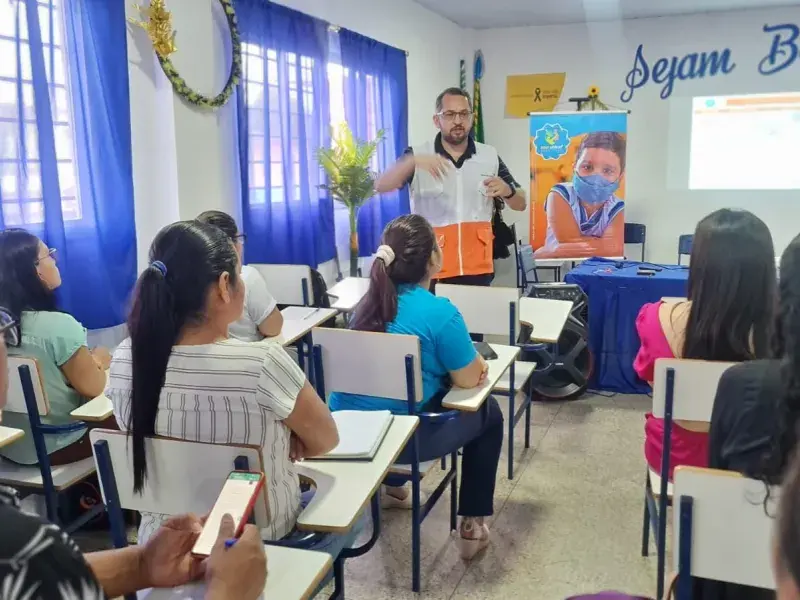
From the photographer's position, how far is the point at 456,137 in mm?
3662

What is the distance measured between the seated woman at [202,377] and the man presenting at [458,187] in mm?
2322

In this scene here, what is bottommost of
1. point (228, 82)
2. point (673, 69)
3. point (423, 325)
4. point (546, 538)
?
point (546, 538)

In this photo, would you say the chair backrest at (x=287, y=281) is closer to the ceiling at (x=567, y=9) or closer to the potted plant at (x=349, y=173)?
the potted plant at (x=349, y=173)

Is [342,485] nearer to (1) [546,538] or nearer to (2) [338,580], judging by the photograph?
(2) [338,580]

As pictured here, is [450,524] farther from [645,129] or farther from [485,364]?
[645,129]

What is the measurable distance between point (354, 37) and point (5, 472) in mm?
3678

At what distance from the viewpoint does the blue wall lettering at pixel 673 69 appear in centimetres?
648

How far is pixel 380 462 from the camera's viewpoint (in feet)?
5.46

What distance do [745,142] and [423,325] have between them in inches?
211

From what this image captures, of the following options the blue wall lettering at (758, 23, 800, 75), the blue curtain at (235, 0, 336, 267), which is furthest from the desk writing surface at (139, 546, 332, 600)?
the blue wall lettering at (758, 23, 800, 75)

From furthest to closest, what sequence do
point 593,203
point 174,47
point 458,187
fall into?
point 593,203, point 458,187, point 174,47

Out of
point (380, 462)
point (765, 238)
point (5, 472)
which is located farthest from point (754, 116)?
point (5, 472)

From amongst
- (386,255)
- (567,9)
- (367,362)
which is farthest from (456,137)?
(567,9)

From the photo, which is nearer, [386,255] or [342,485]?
[342,485]
